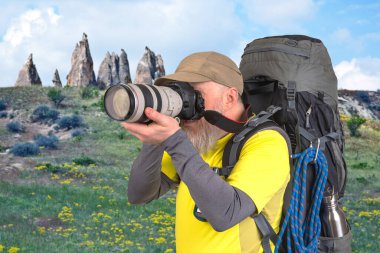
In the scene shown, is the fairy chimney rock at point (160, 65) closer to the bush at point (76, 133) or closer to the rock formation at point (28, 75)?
the rock formation at point (28, 75)

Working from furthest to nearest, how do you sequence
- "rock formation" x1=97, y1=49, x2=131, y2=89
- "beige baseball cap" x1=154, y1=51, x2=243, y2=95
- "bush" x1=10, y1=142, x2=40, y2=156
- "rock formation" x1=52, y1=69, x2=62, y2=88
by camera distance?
"rock formation" x1=97, y1=49, x2=131, y2=89 < "rock formation" x1=52, y1=69, x2=62, y2=88 < "bush" x1=10, y1=142, x2=40, y2=156 < "beige baseball cap" x1=154, y1=51, x2=243, y2=95

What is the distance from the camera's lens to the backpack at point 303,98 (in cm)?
338

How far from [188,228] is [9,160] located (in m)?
Answer: 17.9

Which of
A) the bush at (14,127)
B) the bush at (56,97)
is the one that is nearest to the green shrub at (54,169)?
the bush at (14,127)

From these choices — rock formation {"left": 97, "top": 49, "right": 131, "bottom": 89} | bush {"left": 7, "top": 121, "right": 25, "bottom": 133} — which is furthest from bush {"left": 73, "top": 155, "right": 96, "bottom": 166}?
rock formation {"left": 97, "top": 49, "right": 131, "bottom": 89}

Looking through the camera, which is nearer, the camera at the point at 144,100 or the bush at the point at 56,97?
the camera at the point at 144,100

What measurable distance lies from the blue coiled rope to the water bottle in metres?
0.19

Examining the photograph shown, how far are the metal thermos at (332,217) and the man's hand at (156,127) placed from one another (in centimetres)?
149

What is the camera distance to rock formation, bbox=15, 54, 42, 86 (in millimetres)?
54062

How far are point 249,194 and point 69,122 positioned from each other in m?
27.3

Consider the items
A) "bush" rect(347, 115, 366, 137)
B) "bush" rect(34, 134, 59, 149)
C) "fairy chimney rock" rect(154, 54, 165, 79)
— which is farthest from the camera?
"fairy chimney rock" rect(154, 54, 165, 79)

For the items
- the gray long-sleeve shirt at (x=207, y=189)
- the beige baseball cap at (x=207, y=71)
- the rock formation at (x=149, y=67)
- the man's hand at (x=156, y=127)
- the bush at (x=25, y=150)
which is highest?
the rock formation at (x=149, y=67)

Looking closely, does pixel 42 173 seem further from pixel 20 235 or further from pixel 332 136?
pixel 332 136

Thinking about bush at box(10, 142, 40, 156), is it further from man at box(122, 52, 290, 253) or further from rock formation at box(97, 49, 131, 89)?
rock formation at box(97, 49, 131, 89)
